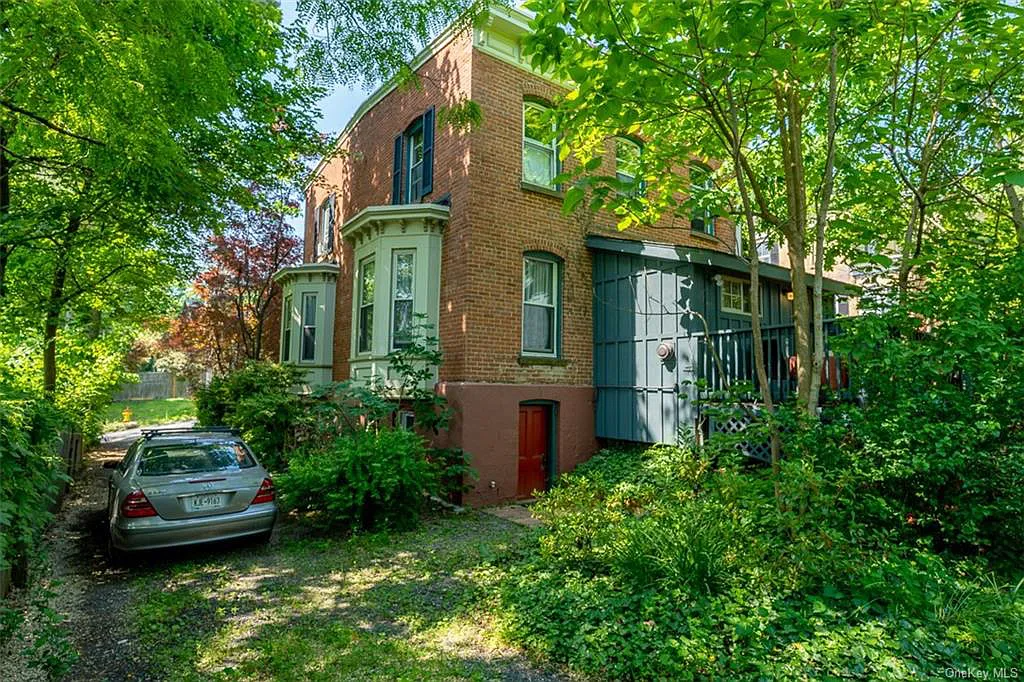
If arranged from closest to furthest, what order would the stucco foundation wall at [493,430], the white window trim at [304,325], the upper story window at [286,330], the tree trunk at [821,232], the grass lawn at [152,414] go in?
the tree trunk at [821,232]
the stucco foundation wall at [493,430]
the white window trim at [304,325]
the upper story window at [286,330]
the grass lawn at [152,414]

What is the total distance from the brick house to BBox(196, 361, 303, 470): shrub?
168 cm

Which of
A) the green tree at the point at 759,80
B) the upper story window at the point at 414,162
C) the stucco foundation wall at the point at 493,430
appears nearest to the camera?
the green tree at the point at 759,80

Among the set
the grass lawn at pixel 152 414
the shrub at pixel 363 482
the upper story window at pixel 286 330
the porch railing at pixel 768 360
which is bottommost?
the grass lawn at pixel 152 414

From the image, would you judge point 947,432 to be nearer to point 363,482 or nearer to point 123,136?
point 363,482

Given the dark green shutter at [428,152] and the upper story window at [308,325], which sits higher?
the dark green shutter at [428,152]

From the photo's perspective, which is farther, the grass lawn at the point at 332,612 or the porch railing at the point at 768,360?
the porch railing at the point at 768,360

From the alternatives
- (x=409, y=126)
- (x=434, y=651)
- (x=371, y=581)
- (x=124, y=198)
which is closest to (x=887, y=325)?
(x=434, y=651)

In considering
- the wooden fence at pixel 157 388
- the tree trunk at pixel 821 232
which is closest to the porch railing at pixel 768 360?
the tree trunk at pixel 821 232

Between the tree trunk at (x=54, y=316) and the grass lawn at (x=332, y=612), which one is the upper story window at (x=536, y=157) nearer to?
the grass lawn at (x=332, y=612)

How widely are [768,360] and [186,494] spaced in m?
7.98

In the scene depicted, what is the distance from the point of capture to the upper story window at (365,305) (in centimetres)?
1125

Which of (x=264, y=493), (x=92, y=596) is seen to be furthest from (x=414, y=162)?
(x=92, y=596)

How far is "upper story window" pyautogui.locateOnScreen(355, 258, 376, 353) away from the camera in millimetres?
11250

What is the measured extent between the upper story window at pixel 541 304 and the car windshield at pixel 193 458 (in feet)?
16.9
